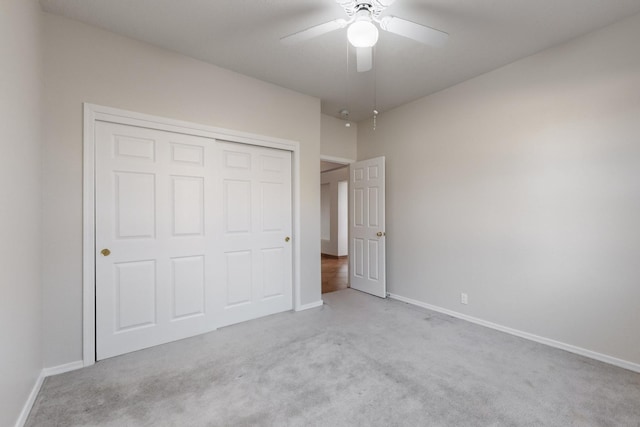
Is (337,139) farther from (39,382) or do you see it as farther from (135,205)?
(39,382)

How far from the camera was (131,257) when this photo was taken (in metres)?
2.46

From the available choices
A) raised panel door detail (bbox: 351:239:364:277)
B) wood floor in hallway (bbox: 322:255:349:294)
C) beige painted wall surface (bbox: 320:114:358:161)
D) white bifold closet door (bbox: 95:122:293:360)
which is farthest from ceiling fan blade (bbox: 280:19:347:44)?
wood floor in hallway (bbox: 322:255:349:294)

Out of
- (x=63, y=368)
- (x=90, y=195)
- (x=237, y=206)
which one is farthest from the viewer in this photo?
(x=237, y=206)

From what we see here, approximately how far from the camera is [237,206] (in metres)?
3.11

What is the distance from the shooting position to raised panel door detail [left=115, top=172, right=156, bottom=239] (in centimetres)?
242

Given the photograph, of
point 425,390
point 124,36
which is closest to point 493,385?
point 425,390

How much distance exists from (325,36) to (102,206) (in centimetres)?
236

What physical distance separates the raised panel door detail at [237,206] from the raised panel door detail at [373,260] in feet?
6.11

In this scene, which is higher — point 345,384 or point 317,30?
point 317,30

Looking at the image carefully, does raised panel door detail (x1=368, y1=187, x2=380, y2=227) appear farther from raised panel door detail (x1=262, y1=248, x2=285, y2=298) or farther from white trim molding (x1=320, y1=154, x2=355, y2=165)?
raised panel door detail (x1=262, y1=248, x2=285, y2=298)

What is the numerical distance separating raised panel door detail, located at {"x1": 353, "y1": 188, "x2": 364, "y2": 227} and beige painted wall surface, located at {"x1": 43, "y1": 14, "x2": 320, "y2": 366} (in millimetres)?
2100

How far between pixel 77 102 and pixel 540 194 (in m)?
4.08

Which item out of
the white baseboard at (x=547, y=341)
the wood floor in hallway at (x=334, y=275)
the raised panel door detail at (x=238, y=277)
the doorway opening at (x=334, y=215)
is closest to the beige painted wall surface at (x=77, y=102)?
the raised panel door detail at (x=238, y=277)

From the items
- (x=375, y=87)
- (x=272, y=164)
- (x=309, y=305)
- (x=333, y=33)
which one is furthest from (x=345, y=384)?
(x=375, y=87)
